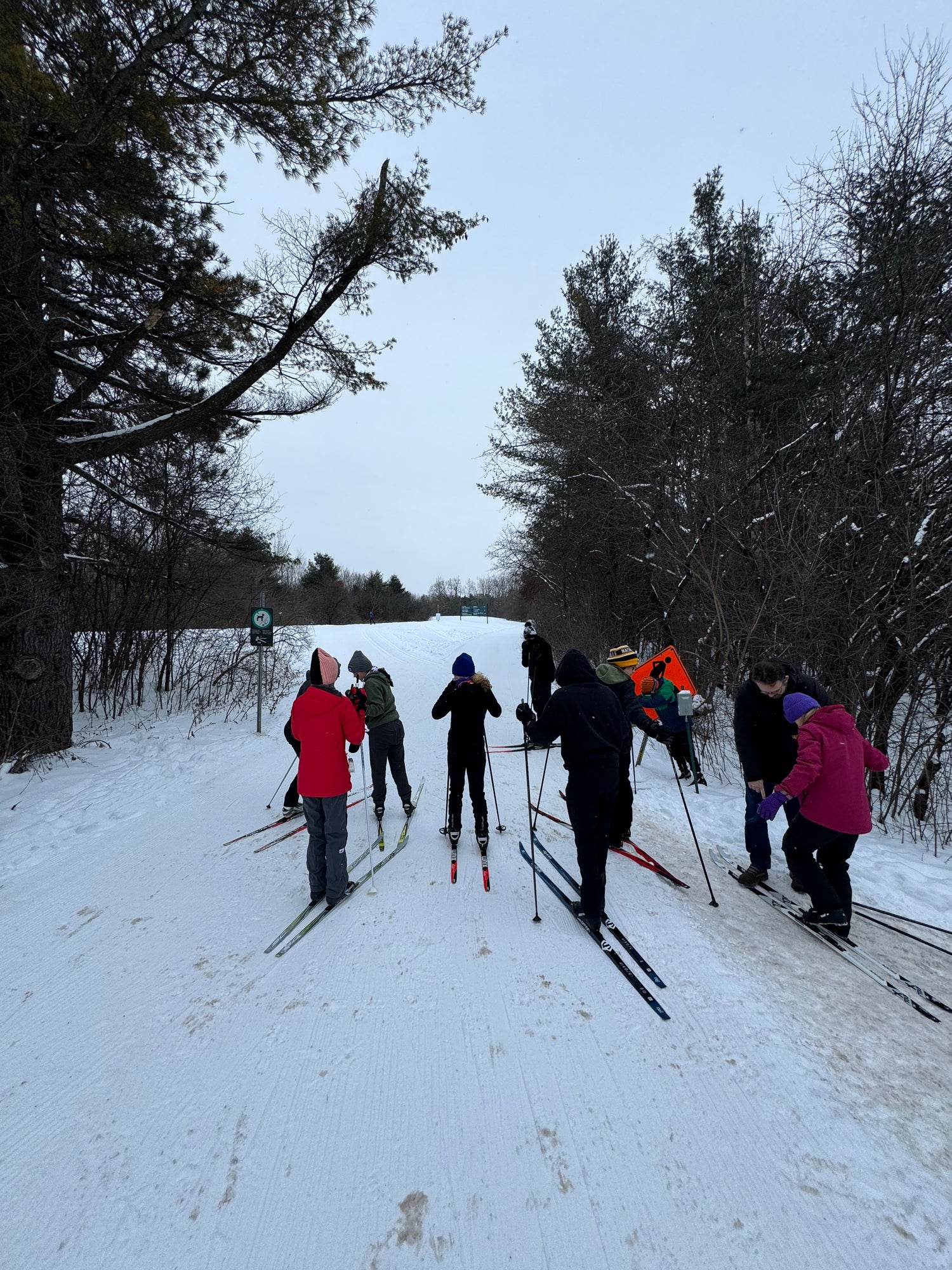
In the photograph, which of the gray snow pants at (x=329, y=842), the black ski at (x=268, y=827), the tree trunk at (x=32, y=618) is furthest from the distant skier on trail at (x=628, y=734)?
the tree trunk at (x=32, y=618)

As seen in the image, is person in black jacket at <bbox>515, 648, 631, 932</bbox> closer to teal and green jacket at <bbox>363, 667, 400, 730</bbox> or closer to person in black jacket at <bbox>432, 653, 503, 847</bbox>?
person in black jacket at <bbox>432, 653, 503, 847</bbox>

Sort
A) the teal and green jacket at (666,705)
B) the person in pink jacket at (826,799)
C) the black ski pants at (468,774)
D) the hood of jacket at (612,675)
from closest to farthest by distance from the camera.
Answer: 1. the person in pink jacket at (826,799)
2. the black ski pants at (468,774)
3. the hood of jacket at (612,675)
4. the teal and green jacket at (666,705)

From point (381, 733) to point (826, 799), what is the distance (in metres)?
4.06

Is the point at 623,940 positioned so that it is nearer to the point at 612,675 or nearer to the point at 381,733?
the point at 612,675

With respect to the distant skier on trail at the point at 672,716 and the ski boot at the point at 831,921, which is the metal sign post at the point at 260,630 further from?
the ski boot at the point at 831,921

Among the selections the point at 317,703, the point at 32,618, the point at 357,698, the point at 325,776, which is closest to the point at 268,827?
the point at 357,698

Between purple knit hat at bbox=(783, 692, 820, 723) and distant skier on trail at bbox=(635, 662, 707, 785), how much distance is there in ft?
9.23

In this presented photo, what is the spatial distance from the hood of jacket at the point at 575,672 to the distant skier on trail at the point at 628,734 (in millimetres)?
498

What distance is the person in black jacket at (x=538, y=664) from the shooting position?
927 centimetres

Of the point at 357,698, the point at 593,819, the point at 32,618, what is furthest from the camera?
the point at 32,618

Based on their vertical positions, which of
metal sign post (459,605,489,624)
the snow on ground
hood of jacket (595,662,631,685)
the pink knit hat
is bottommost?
the snow on ground

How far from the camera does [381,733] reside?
5.73 m

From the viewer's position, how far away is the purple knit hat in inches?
150

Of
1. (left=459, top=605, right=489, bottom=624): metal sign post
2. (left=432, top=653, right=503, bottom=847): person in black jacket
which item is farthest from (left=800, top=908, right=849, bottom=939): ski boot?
(left=459, top=605, right=489, bottom=624): metal sign post
